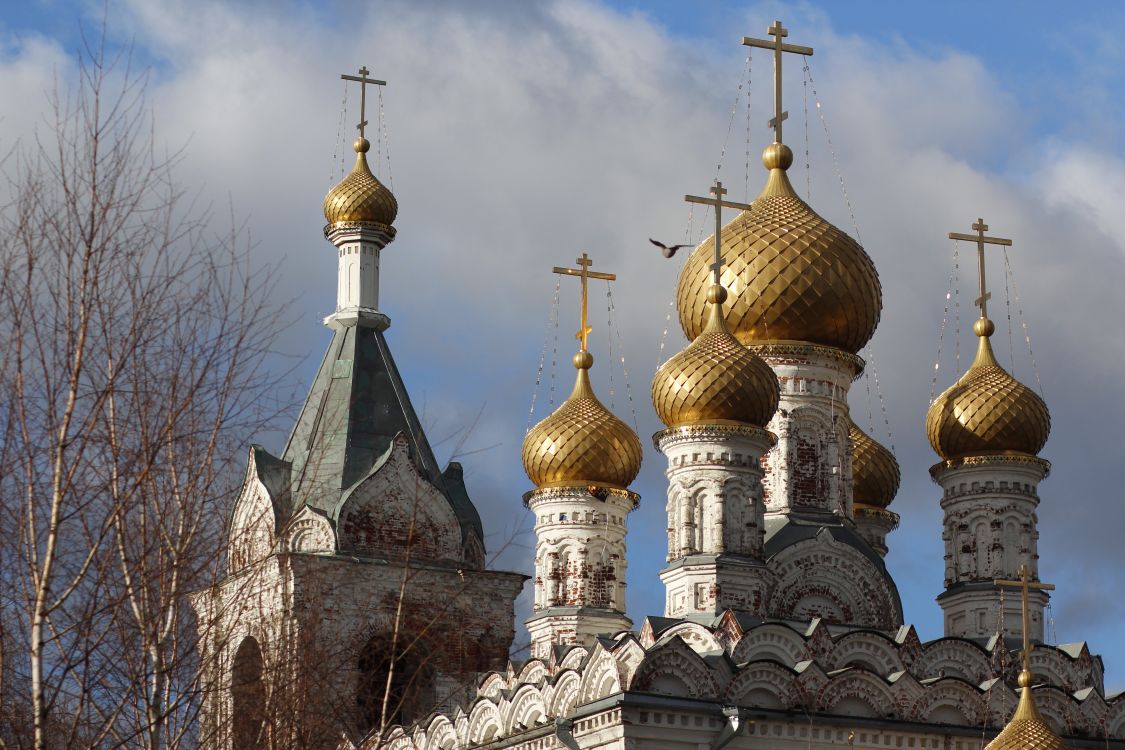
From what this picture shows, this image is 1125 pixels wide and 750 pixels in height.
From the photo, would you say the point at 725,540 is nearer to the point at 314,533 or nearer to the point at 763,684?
the point at 763,684

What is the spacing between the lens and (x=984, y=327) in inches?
910

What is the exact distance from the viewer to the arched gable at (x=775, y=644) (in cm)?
1870

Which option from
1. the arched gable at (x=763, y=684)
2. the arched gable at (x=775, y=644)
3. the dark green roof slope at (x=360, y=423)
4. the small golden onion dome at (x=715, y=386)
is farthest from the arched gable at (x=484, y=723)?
the dark green roof slope at (x=360, y=423)

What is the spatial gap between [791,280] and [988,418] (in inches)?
98.6

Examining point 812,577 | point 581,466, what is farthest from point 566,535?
point 812,577

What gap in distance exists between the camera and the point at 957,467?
22312 millimetres

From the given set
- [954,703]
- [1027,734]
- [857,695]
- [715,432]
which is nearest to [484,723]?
[715,432]

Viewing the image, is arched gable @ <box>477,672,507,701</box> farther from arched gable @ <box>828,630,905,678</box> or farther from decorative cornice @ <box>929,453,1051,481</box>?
decorative cornice @ <box>929,453,1051,481</box>

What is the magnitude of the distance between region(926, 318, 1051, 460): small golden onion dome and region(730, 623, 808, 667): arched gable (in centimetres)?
424

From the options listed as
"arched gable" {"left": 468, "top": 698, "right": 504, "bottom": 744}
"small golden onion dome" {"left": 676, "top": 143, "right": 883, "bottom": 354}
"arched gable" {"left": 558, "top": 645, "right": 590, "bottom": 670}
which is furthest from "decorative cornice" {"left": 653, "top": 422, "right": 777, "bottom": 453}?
"arched gable" {"left": 468, "top": 698, "right": 504, "bottom": 744}

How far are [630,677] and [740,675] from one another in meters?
1.06

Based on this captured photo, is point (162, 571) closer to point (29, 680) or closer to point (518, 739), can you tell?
point (29, 680)

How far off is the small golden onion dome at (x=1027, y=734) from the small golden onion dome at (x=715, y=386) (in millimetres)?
4641

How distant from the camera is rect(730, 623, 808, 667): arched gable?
18.7m
